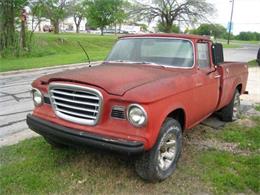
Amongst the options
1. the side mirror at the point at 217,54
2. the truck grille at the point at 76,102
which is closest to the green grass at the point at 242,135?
the side mirror at the point at 217,54

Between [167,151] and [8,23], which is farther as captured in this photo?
[8,23]

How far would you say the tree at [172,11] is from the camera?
4797cm

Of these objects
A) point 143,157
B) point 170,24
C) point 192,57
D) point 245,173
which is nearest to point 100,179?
point 143,157

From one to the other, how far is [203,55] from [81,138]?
260 centimetres

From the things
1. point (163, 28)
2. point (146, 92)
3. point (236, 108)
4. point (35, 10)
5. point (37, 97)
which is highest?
point (35, 10)

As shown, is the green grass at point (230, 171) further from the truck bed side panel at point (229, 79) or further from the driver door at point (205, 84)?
the truck bed side panel at point (229, 79)

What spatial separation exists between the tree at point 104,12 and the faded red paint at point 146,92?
5089 centimetres

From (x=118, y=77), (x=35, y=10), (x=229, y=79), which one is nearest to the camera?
(x=118, y=77)

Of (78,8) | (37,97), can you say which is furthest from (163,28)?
(37,97)

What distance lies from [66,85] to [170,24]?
1931 inches

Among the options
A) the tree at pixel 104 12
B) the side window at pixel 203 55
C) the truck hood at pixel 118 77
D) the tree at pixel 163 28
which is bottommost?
the truck hood at pixel 118 77

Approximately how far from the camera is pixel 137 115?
348 cm

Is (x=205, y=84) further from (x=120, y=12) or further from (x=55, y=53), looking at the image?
(x=120, y=12)

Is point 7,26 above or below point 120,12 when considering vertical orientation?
below
